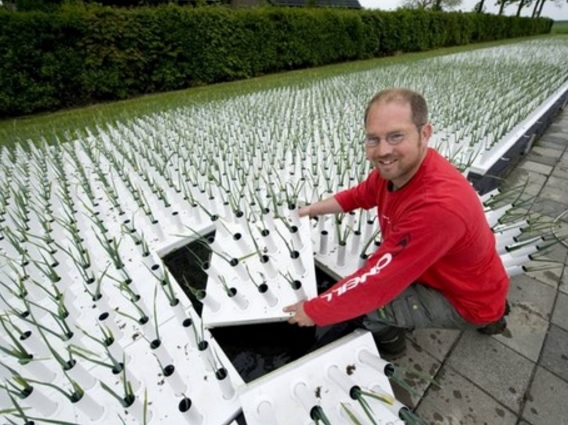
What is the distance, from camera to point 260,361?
1541 mm

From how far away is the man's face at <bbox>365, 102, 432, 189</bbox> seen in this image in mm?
1202

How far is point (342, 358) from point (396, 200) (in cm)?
78

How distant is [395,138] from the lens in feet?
4.01

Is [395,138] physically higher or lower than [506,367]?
higher

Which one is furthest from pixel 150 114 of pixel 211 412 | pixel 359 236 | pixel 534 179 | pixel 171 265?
pixel 534 179

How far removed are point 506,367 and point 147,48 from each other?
11.3 metres

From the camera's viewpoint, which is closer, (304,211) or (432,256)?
Result: (432,256)

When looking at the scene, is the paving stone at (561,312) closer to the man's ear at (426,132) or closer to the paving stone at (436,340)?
the paving stone at (436,340)

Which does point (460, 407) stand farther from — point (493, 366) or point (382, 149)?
point (382, 149)

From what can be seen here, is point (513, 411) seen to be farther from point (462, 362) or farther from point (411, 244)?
point (411, 244)

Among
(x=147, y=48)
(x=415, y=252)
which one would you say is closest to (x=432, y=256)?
(x=415, y=252)

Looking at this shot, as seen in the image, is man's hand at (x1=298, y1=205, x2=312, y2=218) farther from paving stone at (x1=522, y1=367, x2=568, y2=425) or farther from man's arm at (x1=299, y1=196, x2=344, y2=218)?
paving stone at (x1=522, y1=367, x2=568, y2=425)

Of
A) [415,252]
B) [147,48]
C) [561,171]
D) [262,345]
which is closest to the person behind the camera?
[415,252]

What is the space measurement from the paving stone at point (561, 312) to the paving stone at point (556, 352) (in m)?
0.04
